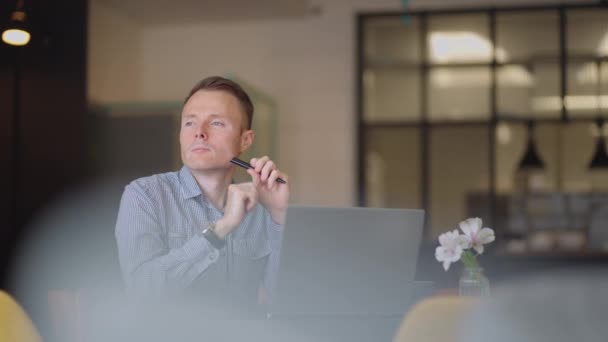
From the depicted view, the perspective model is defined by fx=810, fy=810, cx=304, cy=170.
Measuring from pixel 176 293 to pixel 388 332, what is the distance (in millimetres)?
590

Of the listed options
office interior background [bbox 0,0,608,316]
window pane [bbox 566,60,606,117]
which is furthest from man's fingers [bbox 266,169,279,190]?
window pane [bbox 566,60,606,117]

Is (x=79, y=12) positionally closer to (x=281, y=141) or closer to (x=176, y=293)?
(x=281, y=141)

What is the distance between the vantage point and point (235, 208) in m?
2.14

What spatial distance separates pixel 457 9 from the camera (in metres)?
8.23

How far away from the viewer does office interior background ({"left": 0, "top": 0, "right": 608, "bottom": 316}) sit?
26.6 feet

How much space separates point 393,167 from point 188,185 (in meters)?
6.12

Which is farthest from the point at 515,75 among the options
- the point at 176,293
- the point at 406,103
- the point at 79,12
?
the point at 176,293

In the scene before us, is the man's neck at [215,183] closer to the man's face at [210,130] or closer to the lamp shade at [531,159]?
the man's face at [210,130]

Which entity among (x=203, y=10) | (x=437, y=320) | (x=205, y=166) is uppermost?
(x=203, y=10)

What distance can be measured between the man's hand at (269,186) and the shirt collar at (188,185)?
0.23 m

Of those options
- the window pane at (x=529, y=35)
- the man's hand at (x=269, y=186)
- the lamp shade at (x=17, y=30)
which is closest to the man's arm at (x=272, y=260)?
the man's hand at (x=269, y=186)

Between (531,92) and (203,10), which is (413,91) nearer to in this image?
(531,92)

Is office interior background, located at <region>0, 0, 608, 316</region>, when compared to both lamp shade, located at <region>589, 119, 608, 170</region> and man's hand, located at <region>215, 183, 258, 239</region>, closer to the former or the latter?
lamp shade, located at <region>589, 119, 608, 170</region>

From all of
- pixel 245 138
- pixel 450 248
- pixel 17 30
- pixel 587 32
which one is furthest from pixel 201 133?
pixel 587 32
